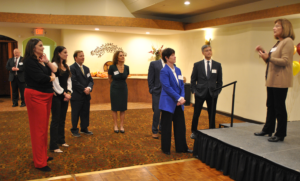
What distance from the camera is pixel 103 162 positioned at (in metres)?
3.25

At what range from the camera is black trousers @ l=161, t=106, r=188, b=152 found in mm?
3432

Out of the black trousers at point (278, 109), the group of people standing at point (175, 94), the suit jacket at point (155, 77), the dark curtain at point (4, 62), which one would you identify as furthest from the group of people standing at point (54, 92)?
the dark curtain at point (4, 62)

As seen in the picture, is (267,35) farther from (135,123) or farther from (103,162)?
(103,162)

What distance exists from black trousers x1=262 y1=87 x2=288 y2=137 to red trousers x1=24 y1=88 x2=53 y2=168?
266 cm

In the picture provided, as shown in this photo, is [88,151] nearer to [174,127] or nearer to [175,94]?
[174,127]

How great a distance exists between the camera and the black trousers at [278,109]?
9.48ft

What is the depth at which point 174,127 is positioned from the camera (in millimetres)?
3514

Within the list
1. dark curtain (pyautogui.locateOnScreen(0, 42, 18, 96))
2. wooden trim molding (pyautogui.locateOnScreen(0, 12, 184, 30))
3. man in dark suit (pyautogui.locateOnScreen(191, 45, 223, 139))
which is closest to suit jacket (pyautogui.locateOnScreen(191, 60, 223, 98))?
man in dark suit (pyautogui.locateOnScreen(191, 45, 223, 139))

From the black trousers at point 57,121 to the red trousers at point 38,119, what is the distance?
0.41 meters

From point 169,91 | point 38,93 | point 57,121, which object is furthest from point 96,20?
point 38,93

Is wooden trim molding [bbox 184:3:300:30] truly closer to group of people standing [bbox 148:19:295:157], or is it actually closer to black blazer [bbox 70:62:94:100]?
group of people standing [bbox 148:19:295:157]

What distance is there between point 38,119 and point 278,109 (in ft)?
9.11

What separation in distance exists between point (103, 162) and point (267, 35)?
4.66m

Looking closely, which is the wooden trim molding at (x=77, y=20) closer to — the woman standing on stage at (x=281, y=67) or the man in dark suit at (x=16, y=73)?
the man in dark suit at (x=16, y=73)
